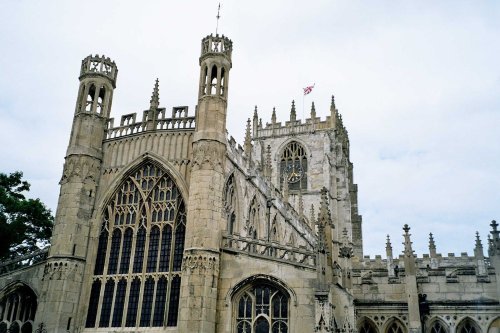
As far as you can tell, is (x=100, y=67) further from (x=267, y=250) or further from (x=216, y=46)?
(x=267, y=250)

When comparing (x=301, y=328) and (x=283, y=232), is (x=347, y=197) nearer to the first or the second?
(x=283, y=232)

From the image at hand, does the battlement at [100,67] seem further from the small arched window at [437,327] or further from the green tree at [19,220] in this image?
the small arched window at [437,327]

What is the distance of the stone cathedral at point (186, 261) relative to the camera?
20.2 metres

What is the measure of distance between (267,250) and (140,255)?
576cm

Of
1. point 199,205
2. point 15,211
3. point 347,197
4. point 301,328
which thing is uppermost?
point 347,197

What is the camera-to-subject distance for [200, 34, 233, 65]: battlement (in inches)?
973

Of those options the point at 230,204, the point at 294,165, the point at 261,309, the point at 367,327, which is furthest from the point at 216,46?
the point at 294,165

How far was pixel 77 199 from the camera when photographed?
933 inches

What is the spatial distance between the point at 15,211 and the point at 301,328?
2104 cm

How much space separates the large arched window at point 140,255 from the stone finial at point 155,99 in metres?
3.06

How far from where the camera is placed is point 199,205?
21.6m

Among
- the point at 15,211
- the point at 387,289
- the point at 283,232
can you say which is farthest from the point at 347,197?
the point at 15,211

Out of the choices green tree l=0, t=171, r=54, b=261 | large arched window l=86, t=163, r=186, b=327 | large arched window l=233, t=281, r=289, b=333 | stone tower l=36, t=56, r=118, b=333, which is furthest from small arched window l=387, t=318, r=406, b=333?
green tree l=0, t=171, r=54, b=261

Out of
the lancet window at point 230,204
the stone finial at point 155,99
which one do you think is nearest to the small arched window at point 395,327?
the lancet window at point 230,204
